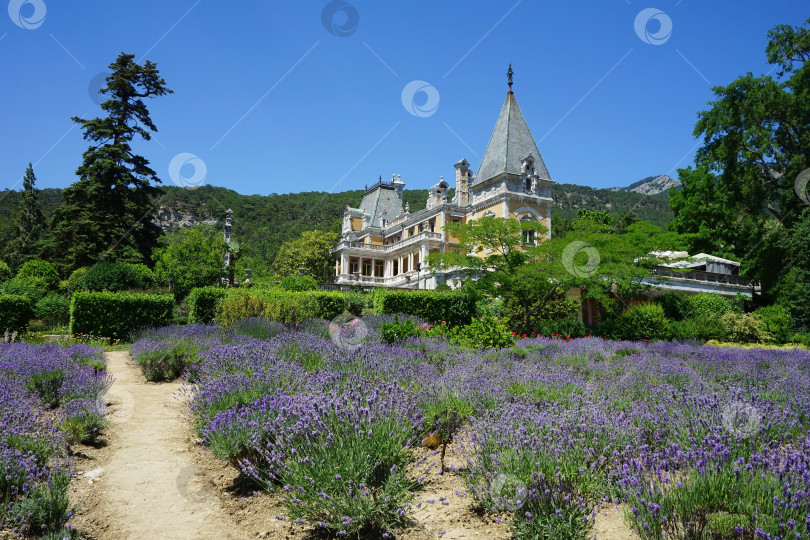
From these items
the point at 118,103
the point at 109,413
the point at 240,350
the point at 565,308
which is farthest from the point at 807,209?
the point at 118,103

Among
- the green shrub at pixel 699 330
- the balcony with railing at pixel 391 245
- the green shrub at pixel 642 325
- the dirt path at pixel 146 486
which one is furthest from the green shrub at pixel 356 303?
the balcony with railing at pixel 391 245

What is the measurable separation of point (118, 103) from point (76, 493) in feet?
104

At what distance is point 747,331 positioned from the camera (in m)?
22.0

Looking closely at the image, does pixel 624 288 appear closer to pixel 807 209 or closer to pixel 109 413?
pixel 807 209

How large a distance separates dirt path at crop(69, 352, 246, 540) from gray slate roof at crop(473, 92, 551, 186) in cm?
3175

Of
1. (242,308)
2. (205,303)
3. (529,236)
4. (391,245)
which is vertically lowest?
(242,308)

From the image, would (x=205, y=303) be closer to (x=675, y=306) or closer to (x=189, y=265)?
(x=189, y=265)

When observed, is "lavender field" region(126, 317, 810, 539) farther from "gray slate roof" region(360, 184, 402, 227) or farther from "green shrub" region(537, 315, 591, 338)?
"gray slate roof" region(360, 184, 402, 227)

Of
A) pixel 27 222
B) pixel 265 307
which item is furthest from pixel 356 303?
pixel 27 222

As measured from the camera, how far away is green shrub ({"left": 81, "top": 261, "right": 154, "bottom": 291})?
64.5ft

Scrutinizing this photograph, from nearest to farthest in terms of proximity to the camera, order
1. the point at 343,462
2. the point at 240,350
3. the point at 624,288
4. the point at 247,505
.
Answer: the point at 343,462 → the point at 247,505 → the point at 240,350 → the point at 624,288

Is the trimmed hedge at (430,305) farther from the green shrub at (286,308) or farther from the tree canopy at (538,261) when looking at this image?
the green shrub at (286,308)

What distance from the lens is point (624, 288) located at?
20.8 metres

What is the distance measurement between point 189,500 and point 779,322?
27.7m
